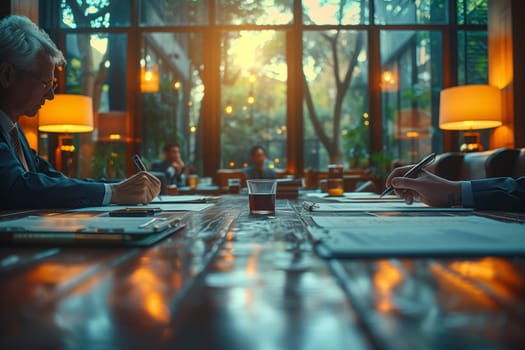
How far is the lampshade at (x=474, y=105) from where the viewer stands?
453 centimetres

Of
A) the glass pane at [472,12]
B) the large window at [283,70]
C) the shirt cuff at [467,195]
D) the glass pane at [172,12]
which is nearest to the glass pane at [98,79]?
the large window at [283,70]

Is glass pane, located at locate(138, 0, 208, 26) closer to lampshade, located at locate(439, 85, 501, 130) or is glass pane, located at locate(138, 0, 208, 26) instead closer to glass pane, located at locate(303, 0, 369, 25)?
glass pane, located at locate(303, 0, 369, 25)

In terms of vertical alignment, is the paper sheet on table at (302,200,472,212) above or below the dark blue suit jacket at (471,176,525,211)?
below

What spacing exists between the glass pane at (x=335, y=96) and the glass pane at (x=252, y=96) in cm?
39

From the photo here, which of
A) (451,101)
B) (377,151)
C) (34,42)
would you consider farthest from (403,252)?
(377,151)

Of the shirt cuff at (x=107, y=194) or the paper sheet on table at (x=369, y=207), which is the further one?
the shirt cuff at (x=107, y=194)

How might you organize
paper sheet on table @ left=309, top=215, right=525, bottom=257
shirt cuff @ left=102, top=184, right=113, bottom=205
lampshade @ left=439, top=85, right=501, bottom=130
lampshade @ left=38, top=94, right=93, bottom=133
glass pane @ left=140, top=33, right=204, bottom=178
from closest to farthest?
paper sheet on table @ left=309, top=215, right=525, bottom=257 → shirt cuff @ left=102, top=184, right=113, bottom=205 → lampshade @ left=439, top=85, right=501, bottom=130 → lampshade @ left=38, top=94, right=93, bottom=133 → glass pane @ left=140, top=33, right=204, bottom=178

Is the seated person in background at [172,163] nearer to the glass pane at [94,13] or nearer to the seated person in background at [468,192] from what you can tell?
the glass pane at [94,13]

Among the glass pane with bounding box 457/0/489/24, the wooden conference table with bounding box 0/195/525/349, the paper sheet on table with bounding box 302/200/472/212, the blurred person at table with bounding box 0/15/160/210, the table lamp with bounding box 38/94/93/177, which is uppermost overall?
the glass pane with bounding box 457/0/489/24

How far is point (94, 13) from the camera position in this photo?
6305 millimetres

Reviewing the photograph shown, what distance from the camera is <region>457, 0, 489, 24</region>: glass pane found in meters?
6.19

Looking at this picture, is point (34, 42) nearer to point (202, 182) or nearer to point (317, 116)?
point (202, 182)

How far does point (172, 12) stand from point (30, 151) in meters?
4.96

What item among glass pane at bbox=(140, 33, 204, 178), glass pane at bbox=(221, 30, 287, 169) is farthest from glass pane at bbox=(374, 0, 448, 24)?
glass pane at bbox=(140, 33, 204, 178)
